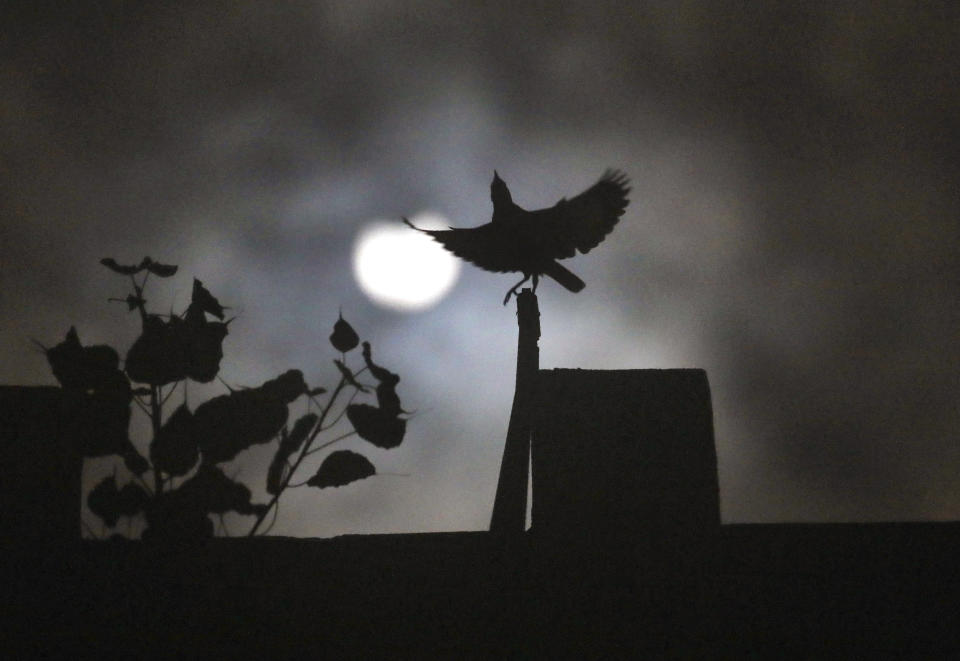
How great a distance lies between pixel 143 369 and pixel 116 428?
0.57 ft

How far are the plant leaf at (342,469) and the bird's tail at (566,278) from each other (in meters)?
1.07

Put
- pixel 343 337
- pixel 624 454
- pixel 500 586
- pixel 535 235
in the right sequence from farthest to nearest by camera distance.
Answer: pixel 535 235
pixel 343 337
pixel 624 454
pixel 500 586

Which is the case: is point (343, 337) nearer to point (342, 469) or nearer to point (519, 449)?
point (342, 469)

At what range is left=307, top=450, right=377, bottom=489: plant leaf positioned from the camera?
1.97m

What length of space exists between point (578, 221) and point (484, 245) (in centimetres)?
39

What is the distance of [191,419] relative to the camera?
1863 millimetres

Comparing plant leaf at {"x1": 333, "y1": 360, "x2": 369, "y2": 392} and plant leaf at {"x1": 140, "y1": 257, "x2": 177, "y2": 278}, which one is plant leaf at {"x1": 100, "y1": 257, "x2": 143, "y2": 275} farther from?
plant leaf at {"x1": 333, "y1": 360, "x2": 369, "y2": 392}

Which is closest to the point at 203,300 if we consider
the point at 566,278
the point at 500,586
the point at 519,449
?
the point at 519,449

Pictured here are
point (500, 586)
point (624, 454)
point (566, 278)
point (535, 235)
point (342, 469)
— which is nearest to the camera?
point (500, 586)

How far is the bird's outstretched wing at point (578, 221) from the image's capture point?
2627 millimetres

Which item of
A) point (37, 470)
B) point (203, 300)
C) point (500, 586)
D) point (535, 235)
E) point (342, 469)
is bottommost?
point (500, 586)

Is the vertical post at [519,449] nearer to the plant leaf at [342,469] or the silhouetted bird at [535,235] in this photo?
the plant leaf at [342,469]

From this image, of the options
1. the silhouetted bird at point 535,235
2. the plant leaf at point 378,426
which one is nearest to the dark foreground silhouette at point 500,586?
the plant leaf at point 378,426

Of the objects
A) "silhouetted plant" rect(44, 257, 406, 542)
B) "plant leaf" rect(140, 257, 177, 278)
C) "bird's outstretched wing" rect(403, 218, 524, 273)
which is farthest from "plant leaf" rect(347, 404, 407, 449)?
"bird's outstretched wing" rect(403, 218, 524, 273)
